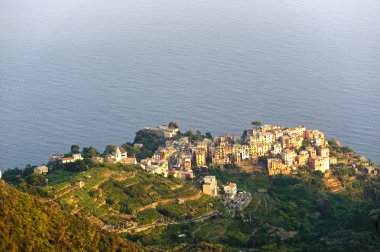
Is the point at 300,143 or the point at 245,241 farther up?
the point at 300,143

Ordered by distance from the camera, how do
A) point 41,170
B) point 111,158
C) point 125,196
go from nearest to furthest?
point 125,196 → point 41,170 → point 111,158

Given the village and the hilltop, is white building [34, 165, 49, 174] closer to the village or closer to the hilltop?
the hilltop

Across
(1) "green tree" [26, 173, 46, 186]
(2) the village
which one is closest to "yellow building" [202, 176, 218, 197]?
(2) the village

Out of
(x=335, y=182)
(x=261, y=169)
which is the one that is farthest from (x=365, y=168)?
(x=261, y=169)

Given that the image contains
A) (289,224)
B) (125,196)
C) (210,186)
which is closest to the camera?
(125,196)

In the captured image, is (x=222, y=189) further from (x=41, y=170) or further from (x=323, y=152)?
(x=41, y=170)

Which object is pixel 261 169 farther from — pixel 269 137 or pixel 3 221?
pixel 3 221

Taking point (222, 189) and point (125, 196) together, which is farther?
point (222, 189)

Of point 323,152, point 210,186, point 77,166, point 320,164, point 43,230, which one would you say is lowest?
point 43,230

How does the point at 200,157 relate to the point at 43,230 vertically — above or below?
above

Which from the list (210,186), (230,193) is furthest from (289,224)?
(210,186)
